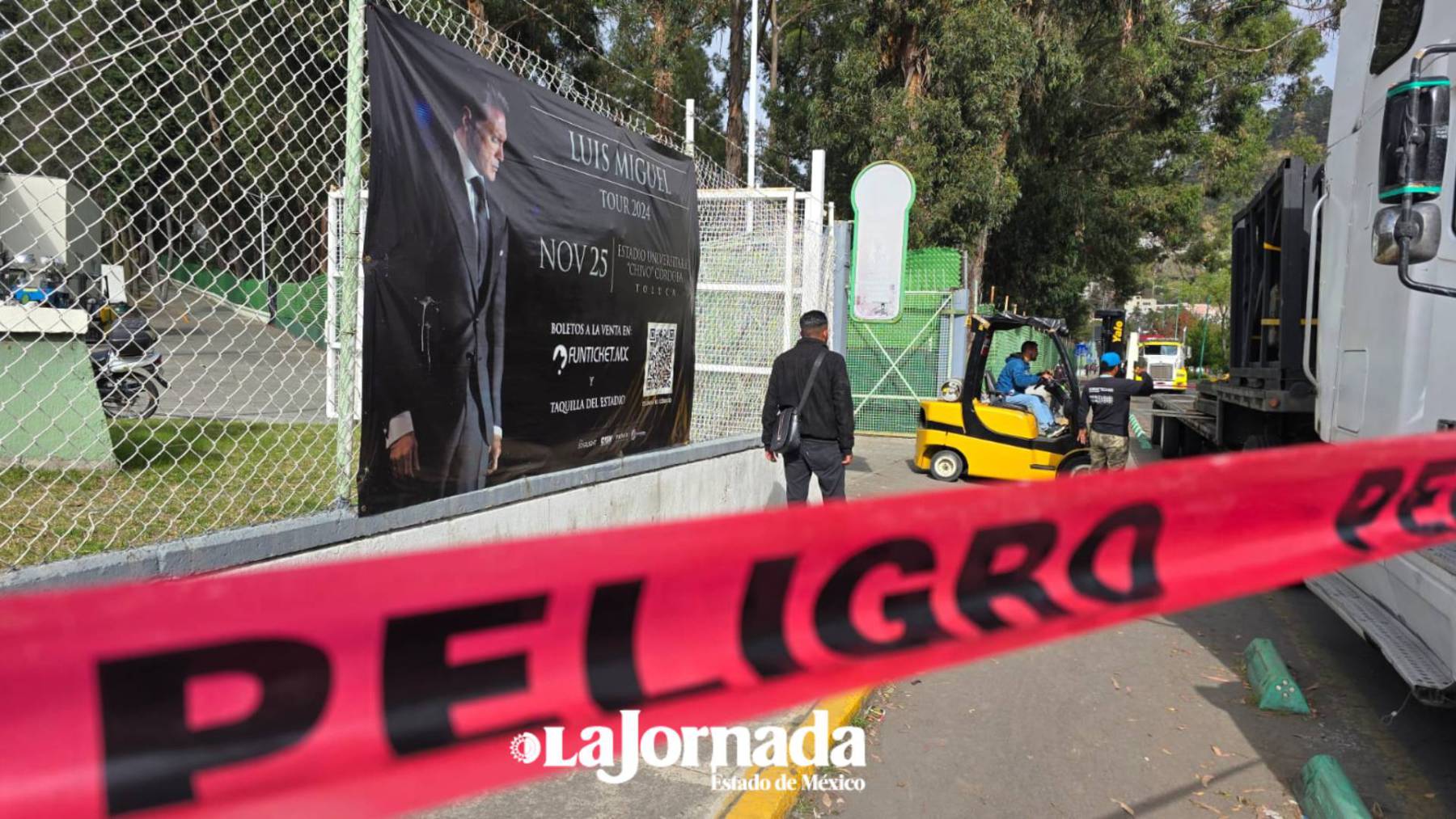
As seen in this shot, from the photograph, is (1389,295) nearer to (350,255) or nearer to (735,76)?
(350,255)

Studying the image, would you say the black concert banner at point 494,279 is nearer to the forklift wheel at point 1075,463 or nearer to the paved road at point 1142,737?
the paved road at point 1142,737

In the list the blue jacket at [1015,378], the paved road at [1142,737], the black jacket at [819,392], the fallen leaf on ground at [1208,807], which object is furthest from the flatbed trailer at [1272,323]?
the fallen leaf on ground at [1208,807]

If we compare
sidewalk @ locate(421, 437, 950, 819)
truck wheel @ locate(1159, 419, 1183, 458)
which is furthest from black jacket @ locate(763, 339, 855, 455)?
truck wheel @ locate(1159, 419, 1183, 458)

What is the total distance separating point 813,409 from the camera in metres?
6.57

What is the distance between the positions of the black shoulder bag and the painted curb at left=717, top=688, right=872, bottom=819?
241cm

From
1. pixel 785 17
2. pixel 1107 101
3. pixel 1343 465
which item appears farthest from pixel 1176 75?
pixel 1343 465

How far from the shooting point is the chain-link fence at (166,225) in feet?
10.4

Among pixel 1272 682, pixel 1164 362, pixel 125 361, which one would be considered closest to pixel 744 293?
pixel 125 361

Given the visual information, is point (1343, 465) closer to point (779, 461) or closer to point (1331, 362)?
point (1331, 362)

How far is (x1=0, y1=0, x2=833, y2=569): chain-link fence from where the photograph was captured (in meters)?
3.16

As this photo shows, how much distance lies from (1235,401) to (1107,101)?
2073cm

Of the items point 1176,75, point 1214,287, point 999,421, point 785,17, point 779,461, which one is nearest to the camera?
point 779,461

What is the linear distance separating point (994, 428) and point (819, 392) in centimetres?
610

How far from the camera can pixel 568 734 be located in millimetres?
1395
